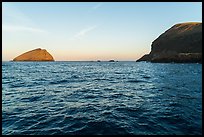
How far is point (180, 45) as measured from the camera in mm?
125812

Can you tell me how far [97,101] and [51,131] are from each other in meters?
7.09

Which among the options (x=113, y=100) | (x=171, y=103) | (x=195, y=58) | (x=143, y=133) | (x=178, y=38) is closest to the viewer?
(x=143, y=133)

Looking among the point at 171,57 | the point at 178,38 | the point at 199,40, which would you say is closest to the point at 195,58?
the point at 171,57

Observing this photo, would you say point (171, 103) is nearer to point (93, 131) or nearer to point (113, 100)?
point (113, 100)

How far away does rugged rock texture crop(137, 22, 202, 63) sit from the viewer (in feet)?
321

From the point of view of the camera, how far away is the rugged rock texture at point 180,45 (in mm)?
97887

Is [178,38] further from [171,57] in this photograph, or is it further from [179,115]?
[179,115]

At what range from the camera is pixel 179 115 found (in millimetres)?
12055

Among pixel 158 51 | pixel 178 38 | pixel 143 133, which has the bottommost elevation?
pixel 143 133

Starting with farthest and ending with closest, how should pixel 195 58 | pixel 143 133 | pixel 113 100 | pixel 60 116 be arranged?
pixel 195 58, pixel 113 100, pixel 60 116, pixel 143 133

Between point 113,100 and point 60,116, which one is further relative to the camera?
point 113,100

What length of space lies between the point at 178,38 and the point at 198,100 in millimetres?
127343

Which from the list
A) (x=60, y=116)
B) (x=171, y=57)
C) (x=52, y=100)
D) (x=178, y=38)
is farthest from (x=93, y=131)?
(x=178, y=38)

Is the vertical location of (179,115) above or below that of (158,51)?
below
